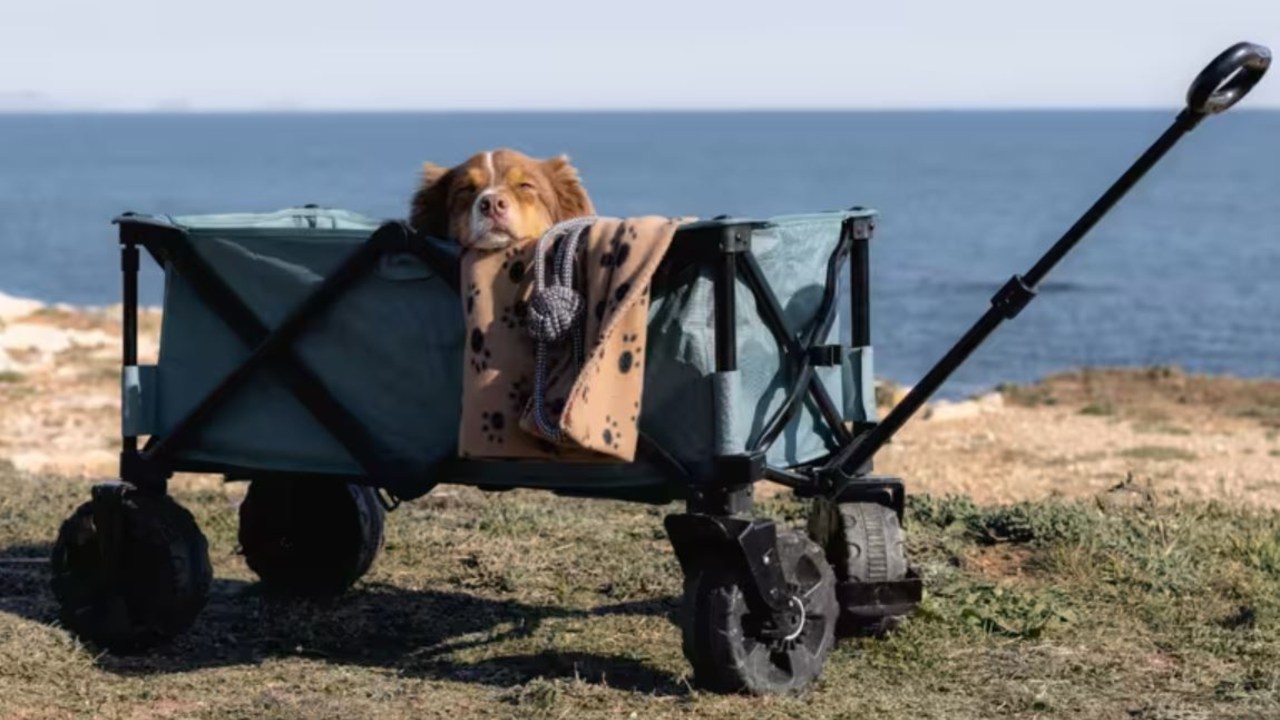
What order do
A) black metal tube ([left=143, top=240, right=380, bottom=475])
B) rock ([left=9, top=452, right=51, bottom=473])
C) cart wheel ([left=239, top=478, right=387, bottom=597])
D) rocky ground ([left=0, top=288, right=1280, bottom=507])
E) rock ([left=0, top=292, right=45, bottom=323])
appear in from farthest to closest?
rock ([left=0, top=292, right=45, bottom=323]), rocky ground ([left=0, top=288, right=1280, bottom=507]), rock ([left=9, top=452, right=51, bottom=473]), cart wheel ([left=239, top=478, right=387, bottom=597]), black metal tube ([left=143, top=240, right=380, bottom=475])

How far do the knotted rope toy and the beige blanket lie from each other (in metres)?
0.03

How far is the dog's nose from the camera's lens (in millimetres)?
6504

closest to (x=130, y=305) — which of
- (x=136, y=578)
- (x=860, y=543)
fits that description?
(x=136, y=578)

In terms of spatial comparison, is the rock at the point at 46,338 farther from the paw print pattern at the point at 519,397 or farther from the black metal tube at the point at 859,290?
the paw print pattern at the point at 519,397

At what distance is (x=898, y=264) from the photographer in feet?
200

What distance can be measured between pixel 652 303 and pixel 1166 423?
12775 mm

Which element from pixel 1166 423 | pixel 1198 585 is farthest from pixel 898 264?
pixel 1198 585

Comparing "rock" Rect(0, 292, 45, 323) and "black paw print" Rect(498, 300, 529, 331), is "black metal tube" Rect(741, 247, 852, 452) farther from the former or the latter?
"rock" Rect(0, 292, 45, 323)

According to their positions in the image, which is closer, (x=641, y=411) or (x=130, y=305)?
(x=641, y=411)

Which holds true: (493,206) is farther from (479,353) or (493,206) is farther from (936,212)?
(936,212)

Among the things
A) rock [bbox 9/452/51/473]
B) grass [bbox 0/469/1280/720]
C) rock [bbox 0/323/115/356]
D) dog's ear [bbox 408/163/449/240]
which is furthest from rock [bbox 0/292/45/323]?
dog's ear [bbox 408/163/449/240]

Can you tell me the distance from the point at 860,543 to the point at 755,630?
0.78 m

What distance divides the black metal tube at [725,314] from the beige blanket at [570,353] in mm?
197

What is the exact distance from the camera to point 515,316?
6398mm
